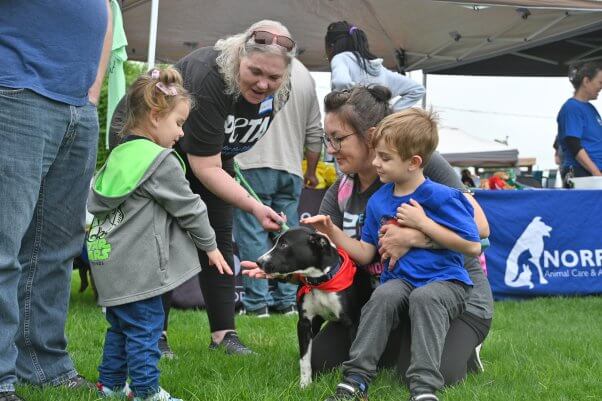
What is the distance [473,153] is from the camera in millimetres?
19438

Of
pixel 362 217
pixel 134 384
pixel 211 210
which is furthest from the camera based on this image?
pixel 211 210

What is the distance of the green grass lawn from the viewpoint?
3.13m

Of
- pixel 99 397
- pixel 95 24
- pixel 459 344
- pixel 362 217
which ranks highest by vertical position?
pixel 95 24

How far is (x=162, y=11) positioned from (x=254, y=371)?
24.0 feet

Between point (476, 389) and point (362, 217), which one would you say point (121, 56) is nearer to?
point (362, 217)

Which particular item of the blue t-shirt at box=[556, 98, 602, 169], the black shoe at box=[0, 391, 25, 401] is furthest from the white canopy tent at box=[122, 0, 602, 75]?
the black shoe at box=[0, 391, 25, 401]

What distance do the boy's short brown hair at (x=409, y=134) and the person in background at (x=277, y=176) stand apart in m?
2.88

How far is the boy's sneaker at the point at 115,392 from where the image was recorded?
2.96 m

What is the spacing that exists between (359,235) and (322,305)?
0.45m

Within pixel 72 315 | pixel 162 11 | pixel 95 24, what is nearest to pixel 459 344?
pixel 95 24

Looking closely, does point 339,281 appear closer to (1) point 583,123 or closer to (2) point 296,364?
(2) point 296,364

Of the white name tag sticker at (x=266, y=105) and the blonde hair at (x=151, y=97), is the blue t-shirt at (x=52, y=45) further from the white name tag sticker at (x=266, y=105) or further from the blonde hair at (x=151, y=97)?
the white name tag sticker at (x=266, y=105)

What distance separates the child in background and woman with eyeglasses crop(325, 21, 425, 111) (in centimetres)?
354

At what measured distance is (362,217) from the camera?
3.61 metres
